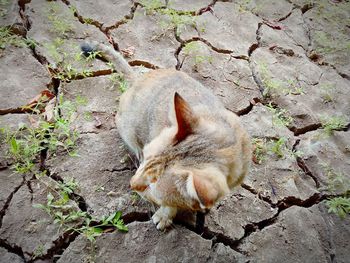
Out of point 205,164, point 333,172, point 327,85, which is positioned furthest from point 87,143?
point 327,85

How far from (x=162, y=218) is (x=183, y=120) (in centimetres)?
77

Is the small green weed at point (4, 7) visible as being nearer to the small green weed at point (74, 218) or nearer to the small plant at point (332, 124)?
the small green weed at point (74, 218)

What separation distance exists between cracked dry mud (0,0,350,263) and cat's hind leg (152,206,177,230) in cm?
5

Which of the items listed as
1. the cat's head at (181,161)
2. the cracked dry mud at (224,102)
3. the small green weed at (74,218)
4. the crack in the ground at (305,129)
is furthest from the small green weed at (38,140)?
the crack in the ground at (305,129)

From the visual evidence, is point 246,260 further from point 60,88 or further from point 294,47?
point 294,47

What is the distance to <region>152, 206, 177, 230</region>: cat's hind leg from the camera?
217 cm

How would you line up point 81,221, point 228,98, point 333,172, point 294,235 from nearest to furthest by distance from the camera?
point 81,221 → point 294,235 → point 333,172 → point 228,98

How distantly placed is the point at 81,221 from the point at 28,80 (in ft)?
4.69

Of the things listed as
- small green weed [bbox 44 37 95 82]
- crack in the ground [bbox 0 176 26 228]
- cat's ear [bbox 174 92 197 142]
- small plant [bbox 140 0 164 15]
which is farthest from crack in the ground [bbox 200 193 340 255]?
small plant [bbox 140 0 164 15]

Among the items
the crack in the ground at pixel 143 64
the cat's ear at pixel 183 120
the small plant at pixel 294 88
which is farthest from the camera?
the small plant at pixel 294 88

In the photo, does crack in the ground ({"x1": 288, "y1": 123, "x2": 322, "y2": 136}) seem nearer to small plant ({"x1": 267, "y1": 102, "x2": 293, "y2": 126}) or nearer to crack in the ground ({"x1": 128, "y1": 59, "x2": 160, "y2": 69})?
small plant ({"x1": 267, "y1": 102, "x2": 293, "y2": 126})

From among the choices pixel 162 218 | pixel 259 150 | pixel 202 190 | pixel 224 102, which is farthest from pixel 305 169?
pixel 202 190

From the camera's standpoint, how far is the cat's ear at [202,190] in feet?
4.65

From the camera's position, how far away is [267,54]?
386cm
